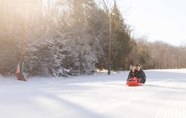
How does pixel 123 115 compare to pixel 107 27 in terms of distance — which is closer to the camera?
pixel 123 115

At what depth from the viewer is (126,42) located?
37719 mm

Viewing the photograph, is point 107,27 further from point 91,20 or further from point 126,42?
point 126,42

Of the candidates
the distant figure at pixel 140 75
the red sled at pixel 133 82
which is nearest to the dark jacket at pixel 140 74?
the distant figure at pixel 140 75

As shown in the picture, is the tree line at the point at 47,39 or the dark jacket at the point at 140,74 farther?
the tree line at the point at 47,39

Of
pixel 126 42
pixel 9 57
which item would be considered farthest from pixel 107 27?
pixel 9 57

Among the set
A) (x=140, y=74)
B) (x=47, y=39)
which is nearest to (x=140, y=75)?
(x=140, y=74)

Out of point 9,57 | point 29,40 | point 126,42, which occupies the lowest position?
point 9,57

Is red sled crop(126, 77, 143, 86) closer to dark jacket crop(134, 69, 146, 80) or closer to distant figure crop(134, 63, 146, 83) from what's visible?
distant figure crop(134, 63, 146, 83)

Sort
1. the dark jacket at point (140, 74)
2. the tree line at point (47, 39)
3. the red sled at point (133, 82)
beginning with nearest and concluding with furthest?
the red sled at point (133, 82) → the dark jacket at point (140, 74) → the tree line at point (47, 39)

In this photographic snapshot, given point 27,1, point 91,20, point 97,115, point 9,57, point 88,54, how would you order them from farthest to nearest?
point 91,20, point 88,54, point 27,1, point 9,57, point 97,115

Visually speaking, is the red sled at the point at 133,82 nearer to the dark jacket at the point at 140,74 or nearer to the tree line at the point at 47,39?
the dark jacket at the point at 140,74

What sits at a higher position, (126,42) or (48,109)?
(126,42)

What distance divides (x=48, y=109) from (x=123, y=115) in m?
1.55

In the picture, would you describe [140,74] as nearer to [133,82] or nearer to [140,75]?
[140,75]
